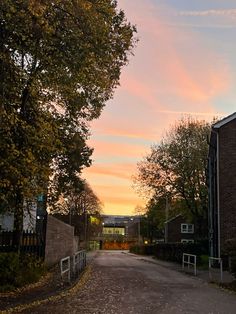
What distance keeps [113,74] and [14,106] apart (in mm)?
3380

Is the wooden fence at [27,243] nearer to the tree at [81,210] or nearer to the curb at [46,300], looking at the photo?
the curb at [46,300]

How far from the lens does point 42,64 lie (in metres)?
13.4

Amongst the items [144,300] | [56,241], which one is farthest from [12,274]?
[56,241]

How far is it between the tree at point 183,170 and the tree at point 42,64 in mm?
30980

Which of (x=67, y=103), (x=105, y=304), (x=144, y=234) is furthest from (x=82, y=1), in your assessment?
(x=144, y=234)

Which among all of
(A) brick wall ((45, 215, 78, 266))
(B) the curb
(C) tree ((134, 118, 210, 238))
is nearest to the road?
(B) the curb

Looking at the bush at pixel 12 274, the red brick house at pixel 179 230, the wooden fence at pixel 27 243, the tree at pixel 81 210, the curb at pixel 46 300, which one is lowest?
the curb at pixel 46 300

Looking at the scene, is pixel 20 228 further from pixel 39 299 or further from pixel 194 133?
pixel 194 133

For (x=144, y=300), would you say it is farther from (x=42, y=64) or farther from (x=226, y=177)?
(x=226, y=177)

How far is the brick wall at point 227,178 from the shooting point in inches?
1166

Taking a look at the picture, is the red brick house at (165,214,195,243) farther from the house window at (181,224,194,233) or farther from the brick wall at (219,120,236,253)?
the brick wall at (219,120,236,253)

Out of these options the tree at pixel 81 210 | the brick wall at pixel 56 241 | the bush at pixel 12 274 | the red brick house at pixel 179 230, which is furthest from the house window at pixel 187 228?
the bush at pixel 12 274

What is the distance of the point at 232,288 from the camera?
18.0 m

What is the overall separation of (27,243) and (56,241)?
23.3ft
